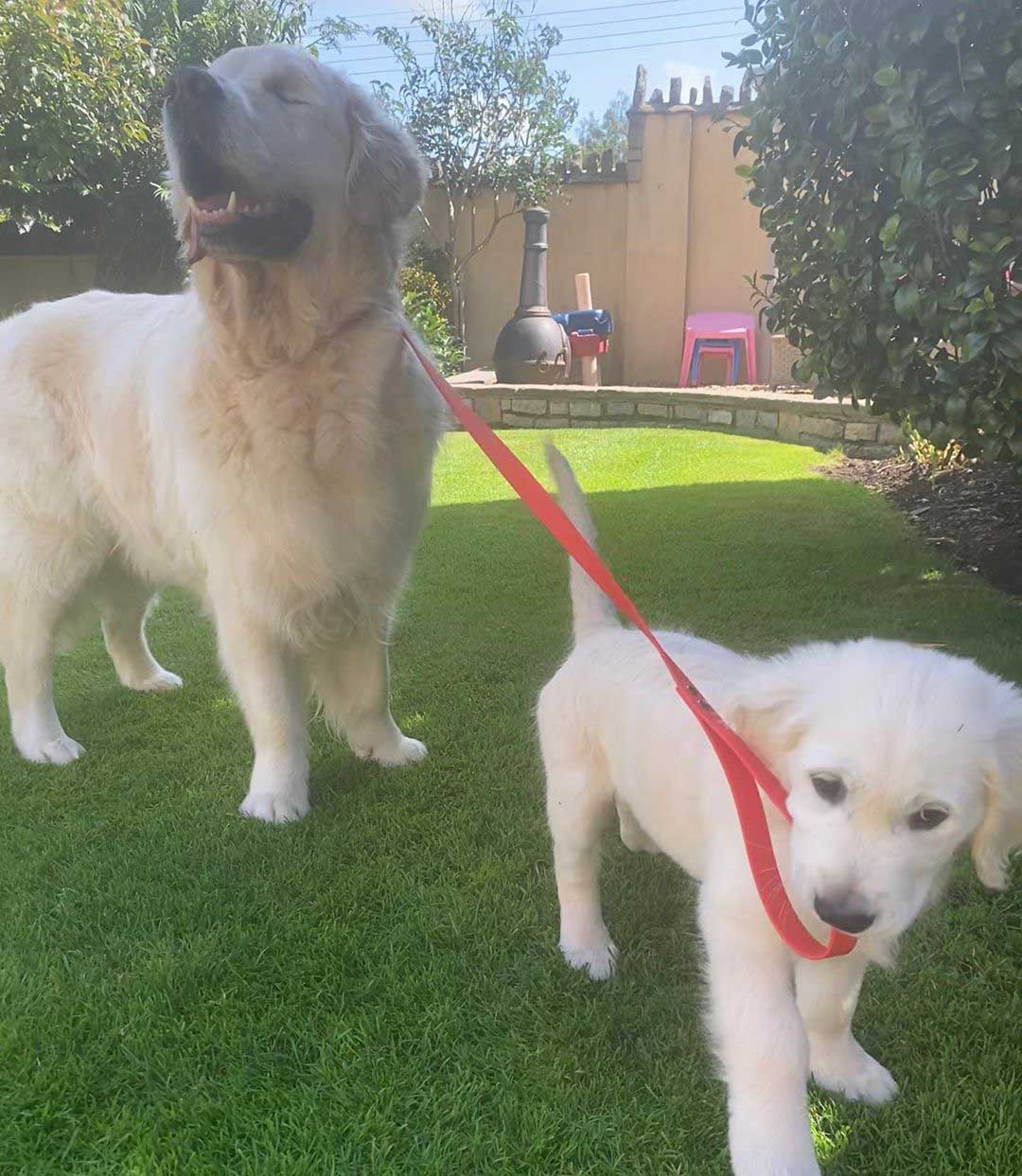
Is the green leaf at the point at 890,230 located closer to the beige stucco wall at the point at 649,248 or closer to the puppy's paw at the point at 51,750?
the puppy's paw at the point at 51,750

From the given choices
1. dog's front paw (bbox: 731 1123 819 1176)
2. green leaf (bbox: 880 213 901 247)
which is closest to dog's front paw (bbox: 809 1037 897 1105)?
dog's front paw (bbox: 731 1123 819 1176)

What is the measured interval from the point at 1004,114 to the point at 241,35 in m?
11.5

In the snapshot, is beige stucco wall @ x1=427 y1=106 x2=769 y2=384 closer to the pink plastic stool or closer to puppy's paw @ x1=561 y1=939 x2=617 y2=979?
the pink plastic stool

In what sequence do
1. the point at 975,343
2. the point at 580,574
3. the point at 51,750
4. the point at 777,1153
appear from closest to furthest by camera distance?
the point at 777,1153 < the point at 580,574 < the point at 975,343 < the point at 51,750

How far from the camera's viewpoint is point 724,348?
504 inches

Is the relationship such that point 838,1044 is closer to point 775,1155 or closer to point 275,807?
point 775,1155

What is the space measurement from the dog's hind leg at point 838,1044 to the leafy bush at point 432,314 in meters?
10.1

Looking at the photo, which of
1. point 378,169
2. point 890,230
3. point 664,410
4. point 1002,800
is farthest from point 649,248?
point 1002,800

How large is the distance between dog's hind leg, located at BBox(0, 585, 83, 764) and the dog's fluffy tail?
2007 mm

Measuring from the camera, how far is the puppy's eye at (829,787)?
125 centimetres

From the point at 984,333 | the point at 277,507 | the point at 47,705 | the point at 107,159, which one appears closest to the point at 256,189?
the point at 277,507

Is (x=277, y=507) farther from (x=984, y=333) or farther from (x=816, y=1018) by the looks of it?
(x=984, y=333)

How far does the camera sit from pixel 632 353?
13828mm

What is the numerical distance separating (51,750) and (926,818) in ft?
9.36
